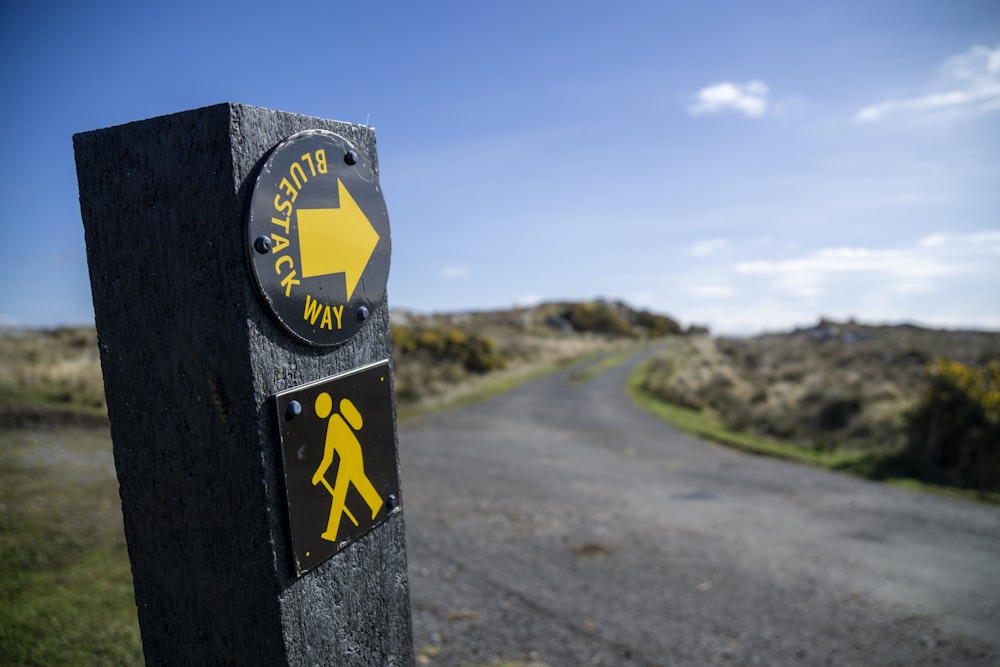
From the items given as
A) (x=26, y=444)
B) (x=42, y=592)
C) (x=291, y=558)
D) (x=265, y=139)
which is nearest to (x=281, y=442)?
(x=291, y=558)

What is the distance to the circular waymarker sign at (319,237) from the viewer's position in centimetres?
143

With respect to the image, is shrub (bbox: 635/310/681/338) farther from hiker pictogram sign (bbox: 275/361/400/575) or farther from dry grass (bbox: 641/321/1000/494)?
hiker pictogram sign (bbox: 275/361/400/575)

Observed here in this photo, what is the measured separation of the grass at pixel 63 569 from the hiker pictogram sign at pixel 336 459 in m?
2.20

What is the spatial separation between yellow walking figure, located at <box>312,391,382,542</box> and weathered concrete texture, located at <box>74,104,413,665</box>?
3.6 inches

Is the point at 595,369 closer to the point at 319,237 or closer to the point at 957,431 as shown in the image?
the point at 957,431

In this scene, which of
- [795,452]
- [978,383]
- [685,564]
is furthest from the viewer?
[795,452]

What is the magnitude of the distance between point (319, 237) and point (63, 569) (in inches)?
158

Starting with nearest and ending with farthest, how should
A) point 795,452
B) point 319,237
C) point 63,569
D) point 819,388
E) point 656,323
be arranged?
point 319,237
point 63,569
point 795,452
point 819,388
point 656,323

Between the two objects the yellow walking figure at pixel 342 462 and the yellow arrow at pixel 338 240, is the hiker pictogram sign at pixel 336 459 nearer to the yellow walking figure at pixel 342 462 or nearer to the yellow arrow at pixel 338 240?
the yellow walking figure at pixel 342 462

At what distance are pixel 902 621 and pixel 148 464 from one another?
5.68 metres

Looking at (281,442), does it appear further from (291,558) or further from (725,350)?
(725,350)

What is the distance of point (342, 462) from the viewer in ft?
5.42

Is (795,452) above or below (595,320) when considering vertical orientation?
below

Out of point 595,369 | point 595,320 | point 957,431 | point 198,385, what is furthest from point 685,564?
point 595,320
